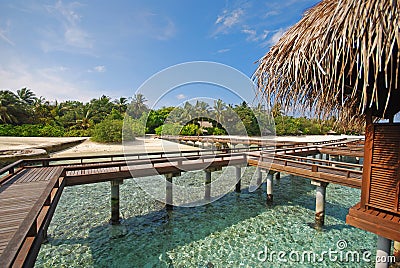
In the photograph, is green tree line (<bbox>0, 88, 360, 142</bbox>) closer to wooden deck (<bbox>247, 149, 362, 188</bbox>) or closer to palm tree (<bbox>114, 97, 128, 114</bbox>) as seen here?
palm tree (<bbox>114, 97, 128, 114</bbox>)

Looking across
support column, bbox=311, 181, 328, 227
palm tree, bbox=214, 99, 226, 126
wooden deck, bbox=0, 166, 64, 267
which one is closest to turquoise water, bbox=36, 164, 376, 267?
support column, bbox=311, 181, 328, 227

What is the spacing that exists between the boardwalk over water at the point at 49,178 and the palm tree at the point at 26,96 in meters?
41.4

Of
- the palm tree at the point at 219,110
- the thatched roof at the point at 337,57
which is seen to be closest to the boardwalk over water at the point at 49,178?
the thatched roof at the point at 337,57

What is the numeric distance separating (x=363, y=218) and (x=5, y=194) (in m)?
8.10

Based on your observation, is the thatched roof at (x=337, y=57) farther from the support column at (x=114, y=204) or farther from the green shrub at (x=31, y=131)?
the green shrub at (x=31, y=131)

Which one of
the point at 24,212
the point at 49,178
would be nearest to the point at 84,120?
the point at 49,178

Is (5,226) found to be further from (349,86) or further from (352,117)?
(352,117)

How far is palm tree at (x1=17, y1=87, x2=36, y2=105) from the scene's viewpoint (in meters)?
37.8

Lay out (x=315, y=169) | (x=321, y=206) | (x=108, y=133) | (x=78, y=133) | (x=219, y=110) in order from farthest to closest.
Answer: (x=219, y=110)
(x=78, y=133)
(x=108, y=133)
(x=315, y=169)
(x=321, y=206)

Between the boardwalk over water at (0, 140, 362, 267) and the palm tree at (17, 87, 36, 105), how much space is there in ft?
136

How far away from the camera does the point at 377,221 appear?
3.77m

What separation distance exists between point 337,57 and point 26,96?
2003 inches

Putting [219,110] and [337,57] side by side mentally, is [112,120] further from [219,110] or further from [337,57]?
[337,57]

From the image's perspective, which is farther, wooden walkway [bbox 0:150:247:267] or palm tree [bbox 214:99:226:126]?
palm tree [bbox 214:99:226:126]
